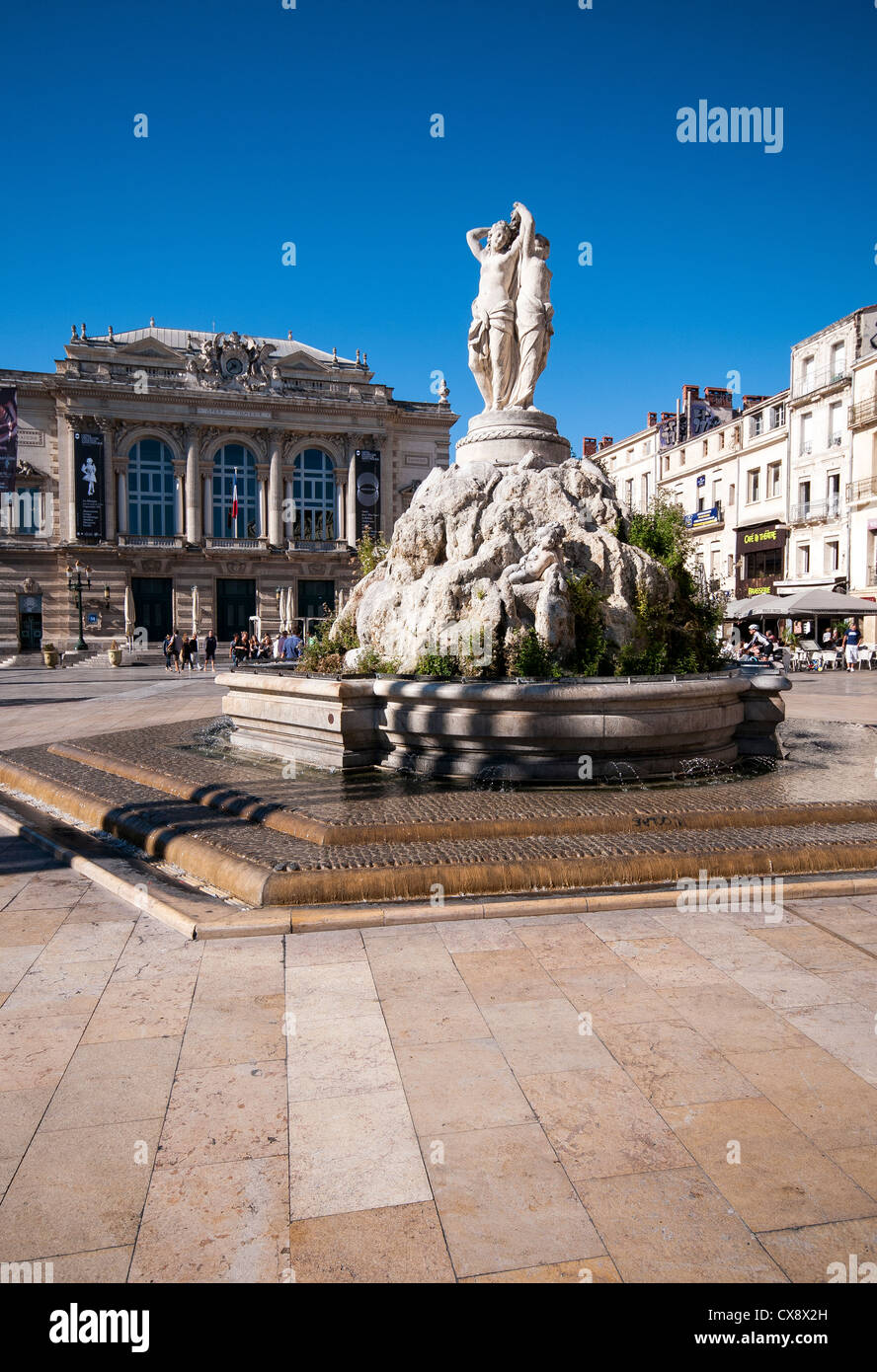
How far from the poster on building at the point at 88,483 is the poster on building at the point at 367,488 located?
15.0 metres

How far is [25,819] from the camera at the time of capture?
797cm

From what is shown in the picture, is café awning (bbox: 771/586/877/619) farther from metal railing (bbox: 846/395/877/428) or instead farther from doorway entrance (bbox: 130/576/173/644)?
doorway entrance (bbox: 130/576/173/644)

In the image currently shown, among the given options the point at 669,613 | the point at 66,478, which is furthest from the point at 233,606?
the point at 669,613

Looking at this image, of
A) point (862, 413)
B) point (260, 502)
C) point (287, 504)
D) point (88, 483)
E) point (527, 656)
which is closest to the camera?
point (527, 656)

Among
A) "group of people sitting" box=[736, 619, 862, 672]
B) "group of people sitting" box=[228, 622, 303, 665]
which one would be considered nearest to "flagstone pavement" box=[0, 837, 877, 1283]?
"group of people sitting" box=[228, 622, 303, 665]

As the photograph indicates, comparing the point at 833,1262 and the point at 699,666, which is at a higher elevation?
the point at 699,666

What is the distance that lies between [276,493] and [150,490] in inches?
289

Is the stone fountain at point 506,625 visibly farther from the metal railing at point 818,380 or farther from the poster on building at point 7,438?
the poster on building at point 7,438

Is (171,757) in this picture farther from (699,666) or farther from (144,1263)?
(144,1263)

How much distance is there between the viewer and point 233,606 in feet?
170

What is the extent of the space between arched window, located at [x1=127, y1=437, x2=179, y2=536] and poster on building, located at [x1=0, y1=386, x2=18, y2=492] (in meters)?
12.8

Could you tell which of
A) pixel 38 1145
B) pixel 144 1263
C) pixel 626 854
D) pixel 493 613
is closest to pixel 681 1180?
pixel 144 1263

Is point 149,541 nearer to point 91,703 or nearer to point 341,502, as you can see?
point 341,502
